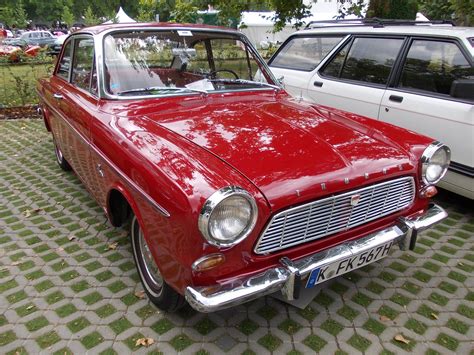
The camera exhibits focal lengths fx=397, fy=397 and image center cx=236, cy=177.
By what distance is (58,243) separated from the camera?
3.50 meters

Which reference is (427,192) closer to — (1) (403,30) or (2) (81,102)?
(1) (403,30)

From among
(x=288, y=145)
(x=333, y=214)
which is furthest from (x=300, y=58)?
(x=333, y=214)

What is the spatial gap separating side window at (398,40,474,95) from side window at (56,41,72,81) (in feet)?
11.8

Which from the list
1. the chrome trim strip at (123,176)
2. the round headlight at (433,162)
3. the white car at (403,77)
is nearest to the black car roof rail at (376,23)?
the white car at (403,77)

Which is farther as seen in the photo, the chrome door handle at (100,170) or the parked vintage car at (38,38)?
the parked vintage car at (38,38)

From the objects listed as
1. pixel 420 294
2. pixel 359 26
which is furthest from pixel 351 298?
pixel 359 26

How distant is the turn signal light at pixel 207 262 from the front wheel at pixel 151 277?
53 centimetres

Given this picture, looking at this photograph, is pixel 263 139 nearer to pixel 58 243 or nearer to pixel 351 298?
pixel 351 298

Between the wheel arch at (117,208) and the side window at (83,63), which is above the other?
the side window at (83,63)

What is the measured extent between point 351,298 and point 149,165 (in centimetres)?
169

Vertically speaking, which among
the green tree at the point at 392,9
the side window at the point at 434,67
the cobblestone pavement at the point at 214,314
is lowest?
the cobblestone pavement at the point at 214,314

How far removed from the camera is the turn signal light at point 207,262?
1.96 metres

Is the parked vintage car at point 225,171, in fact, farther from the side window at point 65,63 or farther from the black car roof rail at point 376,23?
the black car roof rail at point 376,23

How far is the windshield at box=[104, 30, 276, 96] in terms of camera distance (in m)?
3.12
